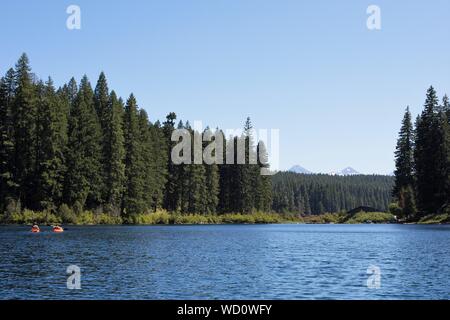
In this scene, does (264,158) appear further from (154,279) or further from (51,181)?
(154,279)

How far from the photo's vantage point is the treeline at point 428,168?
107 m

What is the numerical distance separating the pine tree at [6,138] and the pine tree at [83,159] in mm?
8806

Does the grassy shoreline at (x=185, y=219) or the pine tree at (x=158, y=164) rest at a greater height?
the pine tree at (x=158, y=164)

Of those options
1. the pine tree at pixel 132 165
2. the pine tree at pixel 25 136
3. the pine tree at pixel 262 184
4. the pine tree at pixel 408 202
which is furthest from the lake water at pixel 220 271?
the pine tree at pixel 262 184

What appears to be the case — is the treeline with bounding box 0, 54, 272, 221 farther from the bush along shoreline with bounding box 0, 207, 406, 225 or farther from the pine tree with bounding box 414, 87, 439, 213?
the pine tree with bounding box 414, 87, 439, 213

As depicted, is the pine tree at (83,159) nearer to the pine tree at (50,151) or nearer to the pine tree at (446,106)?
the pine tree at (50,151)

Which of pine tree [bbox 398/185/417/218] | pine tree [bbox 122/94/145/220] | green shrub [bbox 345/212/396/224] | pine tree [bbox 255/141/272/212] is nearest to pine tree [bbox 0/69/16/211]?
pine tree [bbox 122/94/145/220]

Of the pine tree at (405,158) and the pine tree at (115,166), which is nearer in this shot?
the pine tree at (115,166)

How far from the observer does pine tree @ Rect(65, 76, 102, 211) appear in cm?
9419

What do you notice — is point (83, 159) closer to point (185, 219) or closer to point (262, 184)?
point (185, 219)

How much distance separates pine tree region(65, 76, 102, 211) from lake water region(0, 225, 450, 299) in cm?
4230

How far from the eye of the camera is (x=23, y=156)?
305 ft

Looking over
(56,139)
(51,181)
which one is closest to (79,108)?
(56,139)
